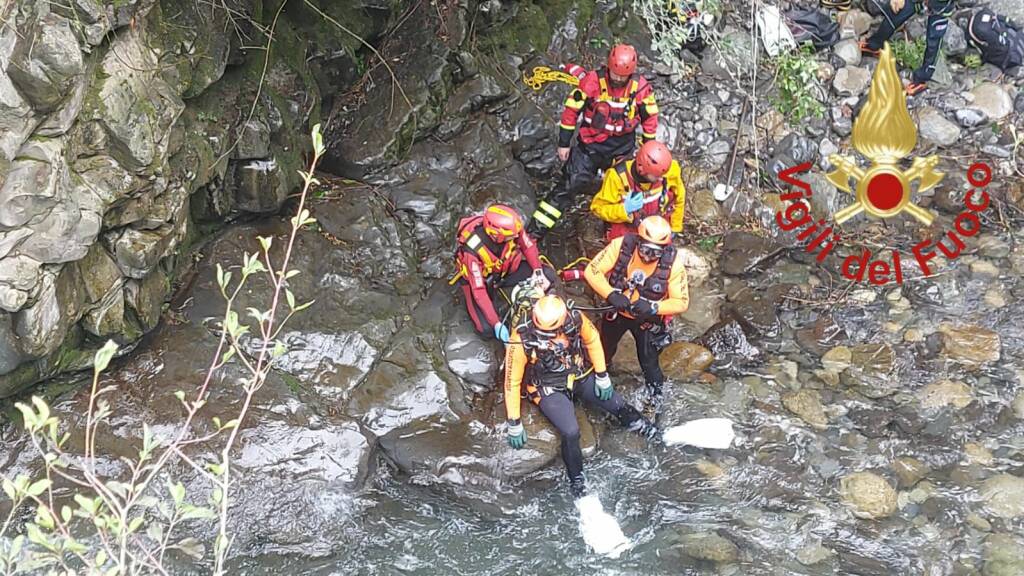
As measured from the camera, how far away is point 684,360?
7371 mm

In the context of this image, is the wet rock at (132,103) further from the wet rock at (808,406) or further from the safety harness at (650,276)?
the wet rock at (808,406)

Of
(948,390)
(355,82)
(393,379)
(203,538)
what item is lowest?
(203,538)

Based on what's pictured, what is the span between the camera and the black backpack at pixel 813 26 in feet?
32.0

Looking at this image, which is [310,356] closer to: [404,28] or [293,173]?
[293,173]

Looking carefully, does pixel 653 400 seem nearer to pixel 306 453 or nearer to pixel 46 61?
pixel 306 453

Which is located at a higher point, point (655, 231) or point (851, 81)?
point (851, 81)

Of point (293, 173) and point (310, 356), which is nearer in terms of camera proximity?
point (310, 356)

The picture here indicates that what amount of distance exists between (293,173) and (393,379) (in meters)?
2.27

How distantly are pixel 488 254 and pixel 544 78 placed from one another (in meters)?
3.38

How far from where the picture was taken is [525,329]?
588 centimetres

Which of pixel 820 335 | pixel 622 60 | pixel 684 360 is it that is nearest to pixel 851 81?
pixel 820 335

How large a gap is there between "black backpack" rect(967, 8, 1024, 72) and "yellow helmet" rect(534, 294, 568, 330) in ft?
25.4

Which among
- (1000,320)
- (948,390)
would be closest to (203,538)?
(948,390)

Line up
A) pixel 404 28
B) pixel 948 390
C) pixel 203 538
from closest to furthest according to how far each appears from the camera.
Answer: pixel 203 538 → pixel 948 390 → pixel 404 28
